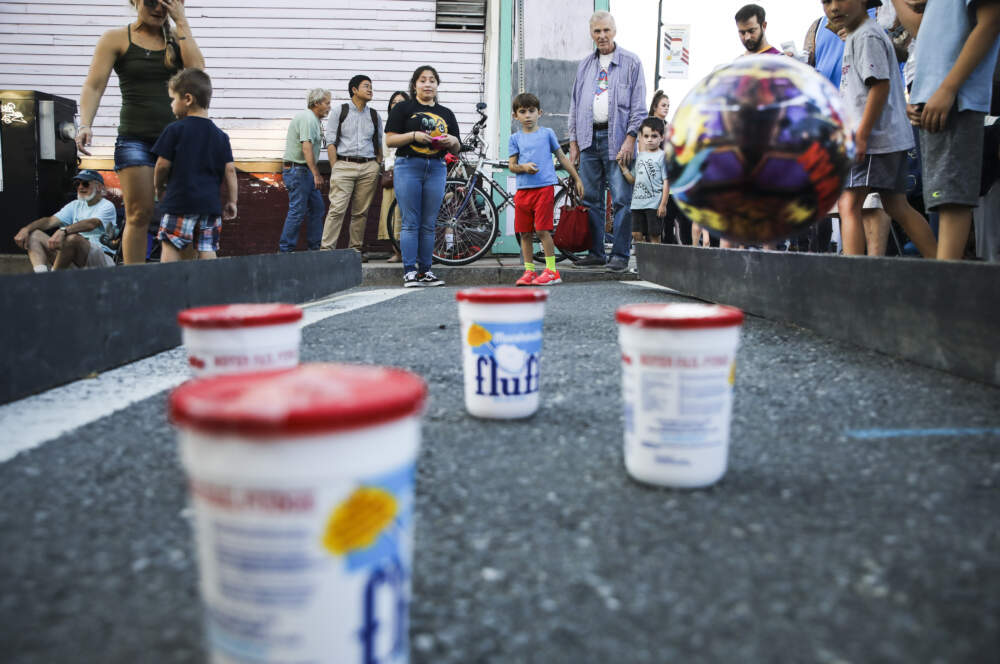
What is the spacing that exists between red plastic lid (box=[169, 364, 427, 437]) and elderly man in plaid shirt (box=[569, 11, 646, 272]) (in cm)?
713

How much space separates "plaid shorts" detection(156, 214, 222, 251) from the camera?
527 cm

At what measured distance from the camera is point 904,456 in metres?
2.13

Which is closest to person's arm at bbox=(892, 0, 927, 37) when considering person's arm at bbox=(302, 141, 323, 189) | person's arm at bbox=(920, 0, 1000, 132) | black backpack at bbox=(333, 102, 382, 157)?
person's arm at bbox=(920, 0, 1000, 132)

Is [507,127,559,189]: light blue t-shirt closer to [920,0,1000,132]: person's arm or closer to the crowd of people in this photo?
the crowd of people

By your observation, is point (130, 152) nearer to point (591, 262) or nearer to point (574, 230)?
point (574, 230)

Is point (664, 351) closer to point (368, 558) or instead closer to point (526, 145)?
point (368, 558)

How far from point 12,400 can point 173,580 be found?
1.77 meters

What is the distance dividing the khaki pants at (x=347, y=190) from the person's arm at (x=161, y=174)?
3485 millimetres

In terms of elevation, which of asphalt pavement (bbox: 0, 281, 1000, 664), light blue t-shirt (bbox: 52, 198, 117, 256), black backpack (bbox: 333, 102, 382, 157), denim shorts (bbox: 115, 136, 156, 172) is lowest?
asphalt pavement (bbox: 0, 281, 1000, 664)

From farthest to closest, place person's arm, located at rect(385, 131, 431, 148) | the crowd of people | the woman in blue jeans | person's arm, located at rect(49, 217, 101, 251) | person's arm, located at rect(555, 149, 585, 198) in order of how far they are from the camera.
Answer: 1. person's arm, located at rect(49, 217, 101, 251)
2. person's arm, located at rect(555, 149, 585, 198)
3. the woman in blue jeans
4. person's arm, located at rect(385, 131, 431, 148)
5. the crowd of people

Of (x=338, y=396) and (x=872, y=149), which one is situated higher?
(x=872, y=149)

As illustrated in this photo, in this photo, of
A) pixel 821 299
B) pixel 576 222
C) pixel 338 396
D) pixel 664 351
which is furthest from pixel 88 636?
pixel 576 222

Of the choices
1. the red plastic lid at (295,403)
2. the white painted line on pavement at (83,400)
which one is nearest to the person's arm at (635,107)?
the white painted line on pavement at (83,400)

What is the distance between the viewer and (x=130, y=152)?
4996 mm
